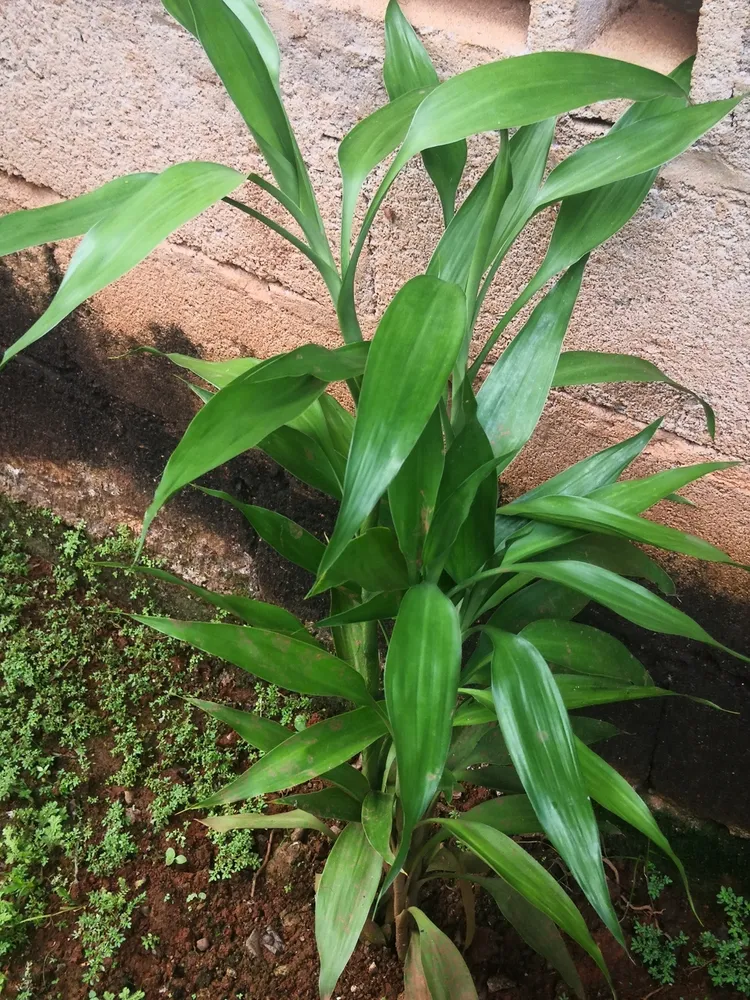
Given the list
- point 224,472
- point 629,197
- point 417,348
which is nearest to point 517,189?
point 629,197

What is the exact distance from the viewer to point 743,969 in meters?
1.65

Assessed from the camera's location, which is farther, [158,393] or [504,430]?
[158,393]

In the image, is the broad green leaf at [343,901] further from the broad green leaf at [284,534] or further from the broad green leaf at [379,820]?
the broad green leaf at [284,534]

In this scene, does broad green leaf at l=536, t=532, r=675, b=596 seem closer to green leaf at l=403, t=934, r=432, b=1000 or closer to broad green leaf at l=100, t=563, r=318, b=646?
broad green leaf at l=100, t=563, r=318, b=646

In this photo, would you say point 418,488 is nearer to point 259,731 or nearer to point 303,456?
point 303,456

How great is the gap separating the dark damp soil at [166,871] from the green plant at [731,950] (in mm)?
12

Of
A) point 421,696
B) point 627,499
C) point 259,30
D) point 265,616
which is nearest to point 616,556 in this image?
point 627,499

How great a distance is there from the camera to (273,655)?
1188mm

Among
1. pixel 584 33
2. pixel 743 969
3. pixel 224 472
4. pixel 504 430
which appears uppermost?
→ pixel 584 33

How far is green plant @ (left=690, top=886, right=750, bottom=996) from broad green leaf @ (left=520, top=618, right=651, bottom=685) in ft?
2.55

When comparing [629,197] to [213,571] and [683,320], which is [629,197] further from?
[213,571]

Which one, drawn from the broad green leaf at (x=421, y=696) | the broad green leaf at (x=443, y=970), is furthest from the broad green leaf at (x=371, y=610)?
the broad green leaf at (x=443, y=970)

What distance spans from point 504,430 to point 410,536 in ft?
0.66

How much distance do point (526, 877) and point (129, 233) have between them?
2.84 feet
